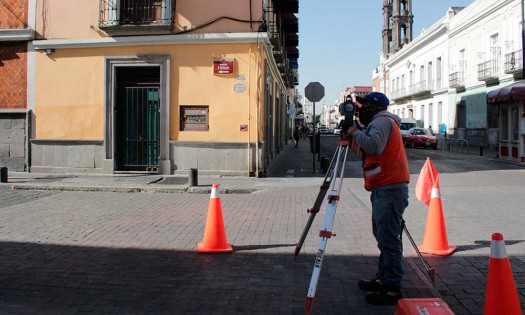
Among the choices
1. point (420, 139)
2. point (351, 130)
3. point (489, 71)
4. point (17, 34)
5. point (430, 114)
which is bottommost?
point (351, 130)

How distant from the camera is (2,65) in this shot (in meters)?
15.0

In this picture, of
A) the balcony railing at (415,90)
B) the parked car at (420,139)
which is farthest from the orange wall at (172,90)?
the balcony railing at (415,90)

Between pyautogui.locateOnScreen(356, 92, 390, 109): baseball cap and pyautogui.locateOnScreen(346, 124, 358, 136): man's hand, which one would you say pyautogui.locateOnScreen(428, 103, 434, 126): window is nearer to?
pyautogui.locateOnScreen(356, 92, 390, 109): baseball cap

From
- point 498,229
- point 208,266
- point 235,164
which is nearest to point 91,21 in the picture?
point 235,164

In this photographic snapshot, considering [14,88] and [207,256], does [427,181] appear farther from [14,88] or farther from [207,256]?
[14,88]

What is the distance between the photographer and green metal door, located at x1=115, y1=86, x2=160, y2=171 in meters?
14.7

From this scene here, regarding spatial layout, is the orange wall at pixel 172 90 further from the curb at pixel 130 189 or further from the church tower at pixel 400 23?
the church tower at pixel 400 23

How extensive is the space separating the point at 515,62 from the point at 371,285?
86.5ft

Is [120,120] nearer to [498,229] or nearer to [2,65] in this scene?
[2,65]

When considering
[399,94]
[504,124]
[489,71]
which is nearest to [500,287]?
[504,124]

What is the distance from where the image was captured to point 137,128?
14.8 metres

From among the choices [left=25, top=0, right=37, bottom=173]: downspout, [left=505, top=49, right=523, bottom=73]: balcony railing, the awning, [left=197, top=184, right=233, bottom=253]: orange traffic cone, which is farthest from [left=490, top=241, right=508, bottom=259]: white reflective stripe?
[left=505, top=49, right=523, bottom=73]: balcony railing

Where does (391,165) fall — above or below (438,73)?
below

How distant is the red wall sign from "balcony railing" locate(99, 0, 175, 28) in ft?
7.03
